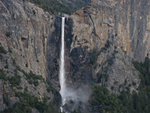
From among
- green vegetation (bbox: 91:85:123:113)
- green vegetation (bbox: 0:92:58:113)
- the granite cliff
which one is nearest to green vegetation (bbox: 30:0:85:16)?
the granite cliff

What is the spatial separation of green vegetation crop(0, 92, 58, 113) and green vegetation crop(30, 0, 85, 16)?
18866mm

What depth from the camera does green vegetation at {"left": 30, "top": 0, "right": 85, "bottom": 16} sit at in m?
91.4

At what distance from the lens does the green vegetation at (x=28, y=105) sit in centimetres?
6578

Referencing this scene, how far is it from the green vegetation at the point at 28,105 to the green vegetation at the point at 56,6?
18.9 meters

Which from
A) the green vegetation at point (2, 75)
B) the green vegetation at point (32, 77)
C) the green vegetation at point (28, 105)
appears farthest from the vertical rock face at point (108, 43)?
the green vegetation at point (2, 75)

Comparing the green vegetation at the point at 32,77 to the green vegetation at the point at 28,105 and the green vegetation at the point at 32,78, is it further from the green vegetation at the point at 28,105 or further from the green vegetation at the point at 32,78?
the green vegetation at the point at 28,105

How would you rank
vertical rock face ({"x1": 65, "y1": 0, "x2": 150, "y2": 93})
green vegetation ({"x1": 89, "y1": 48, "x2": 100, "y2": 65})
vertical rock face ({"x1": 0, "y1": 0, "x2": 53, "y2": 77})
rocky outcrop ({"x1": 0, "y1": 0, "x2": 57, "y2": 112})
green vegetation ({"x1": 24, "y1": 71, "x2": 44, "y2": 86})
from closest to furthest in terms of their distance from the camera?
rocky outcrop ({"x1": 0, "y1": 0, "x2": 57, "y2": 112}), green vegetation ({"x1": 24, "y1": 71, "x2": 44, "y2": 86}), vertical rock face ({"x1": 0, "y1": 0, "x2": 53, "y2": 77}), vertical rock face ({"x1": 65, "y1": 0, "x2": 150, "y2": 93}), green vegetation ({"x1": 89, "y1": 48, "x2": 100, "y2": 65})

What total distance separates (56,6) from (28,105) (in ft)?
132

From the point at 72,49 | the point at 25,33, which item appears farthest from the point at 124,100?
the point at 25,33

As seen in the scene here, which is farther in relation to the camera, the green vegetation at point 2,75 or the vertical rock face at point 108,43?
the vertical rock face at point 108,43

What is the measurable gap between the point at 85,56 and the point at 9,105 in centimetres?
2524

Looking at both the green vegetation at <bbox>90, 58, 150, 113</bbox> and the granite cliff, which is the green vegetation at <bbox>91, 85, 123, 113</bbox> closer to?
the green vegetation at <bbox>90, 58, 150, 113</bbox>

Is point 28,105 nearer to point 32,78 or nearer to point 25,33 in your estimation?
point 32,78

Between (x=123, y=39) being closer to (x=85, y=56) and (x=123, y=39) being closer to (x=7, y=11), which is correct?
(x=85, y=56)
